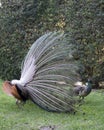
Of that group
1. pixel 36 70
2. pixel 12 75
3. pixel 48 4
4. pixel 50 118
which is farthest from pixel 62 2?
pixel 50 118

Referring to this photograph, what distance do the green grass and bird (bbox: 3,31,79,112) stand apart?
23 cm

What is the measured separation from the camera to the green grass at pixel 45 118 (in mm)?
6891

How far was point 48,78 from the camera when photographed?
26.7 feet

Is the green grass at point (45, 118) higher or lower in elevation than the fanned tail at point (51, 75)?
lower

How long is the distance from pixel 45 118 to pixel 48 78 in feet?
3.20

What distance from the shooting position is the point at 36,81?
8164mm

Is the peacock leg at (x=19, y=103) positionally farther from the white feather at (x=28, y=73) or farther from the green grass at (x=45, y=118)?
the white feather at (x=28, y=73)

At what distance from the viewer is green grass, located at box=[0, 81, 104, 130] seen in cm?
689

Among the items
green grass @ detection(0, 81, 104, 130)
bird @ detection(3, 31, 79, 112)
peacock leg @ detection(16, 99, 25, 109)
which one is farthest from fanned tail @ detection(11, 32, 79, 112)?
peacock leg @ detection(16, 99, 25, 109)

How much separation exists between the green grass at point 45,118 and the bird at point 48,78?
0.74 ft

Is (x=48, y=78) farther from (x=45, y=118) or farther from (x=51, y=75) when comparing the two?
(x=45, y=118)

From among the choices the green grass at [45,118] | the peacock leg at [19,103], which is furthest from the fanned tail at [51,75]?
the peacock leg at [19,103]

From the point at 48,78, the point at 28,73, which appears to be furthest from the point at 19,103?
the point at 48,78

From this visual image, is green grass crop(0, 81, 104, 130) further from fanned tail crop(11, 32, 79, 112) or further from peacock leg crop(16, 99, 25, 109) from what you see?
fanned tail crop(11, 32, 79, 112)
